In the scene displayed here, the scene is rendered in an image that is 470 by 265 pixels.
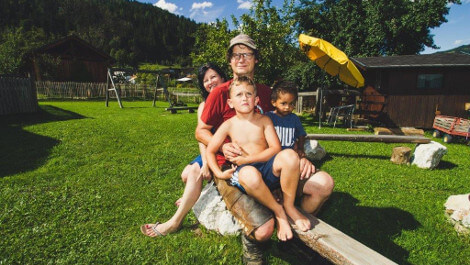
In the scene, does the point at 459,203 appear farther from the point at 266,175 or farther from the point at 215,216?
the point at 215,216

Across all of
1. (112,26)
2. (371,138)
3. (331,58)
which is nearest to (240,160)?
(371,138)

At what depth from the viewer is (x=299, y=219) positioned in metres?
2.28

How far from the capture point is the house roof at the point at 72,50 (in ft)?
85.5

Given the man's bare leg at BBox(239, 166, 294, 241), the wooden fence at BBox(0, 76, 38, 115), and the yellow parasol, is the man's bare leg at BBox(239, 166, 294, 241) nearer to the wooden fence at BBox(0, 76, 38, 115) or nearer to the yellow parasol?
the yellow parasol

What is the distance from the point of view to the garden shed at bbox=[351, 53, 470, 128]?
1301 cm

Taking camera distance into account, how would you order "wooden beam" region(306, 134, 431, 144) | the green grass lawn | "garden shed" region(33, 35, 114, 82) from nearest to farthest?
the green grass lawn
"wooden beam" region(306, 134, 431, 144)
"garden shed" region(33, 35, 114, 82)

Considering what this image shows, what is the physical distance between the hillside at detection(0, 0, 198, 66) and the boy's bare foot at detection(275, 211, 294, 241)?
4115cm

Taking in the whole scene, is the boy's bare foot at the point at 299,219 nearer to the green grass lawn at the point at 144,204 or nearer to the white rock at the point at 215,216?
the green grass lawn at the point at 144,204

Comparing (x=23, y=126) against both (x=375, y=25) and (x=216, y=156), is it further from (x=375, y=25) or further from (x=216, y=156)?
(x=375, y=25)

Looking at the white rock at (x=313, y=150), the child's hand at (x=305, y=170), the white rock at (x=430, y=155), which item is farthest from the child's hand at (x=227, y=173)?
the white rock at (x=430, y=155)

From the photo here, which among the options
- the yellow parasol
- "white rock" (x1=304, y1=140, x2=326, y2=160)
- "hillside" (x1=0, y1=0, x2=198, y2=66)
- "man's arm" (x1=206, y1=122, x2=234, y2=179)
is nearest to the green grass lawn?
"white rock" (x1=304, y1=140, x2=326, y2=160)

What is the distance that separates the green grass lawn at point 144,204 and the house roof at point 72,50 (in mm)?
23849

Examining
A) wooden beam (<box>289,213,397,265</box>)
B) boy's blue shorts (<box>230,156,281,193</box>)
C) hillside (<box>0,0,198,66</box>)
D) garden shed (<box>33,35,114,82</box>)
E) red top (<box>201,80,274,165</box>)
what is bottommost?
wooden beam (<box>289,213,397,265</box>)

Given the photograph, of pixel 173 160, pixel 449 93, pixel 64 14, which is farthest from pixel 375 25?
pixel 64 14
